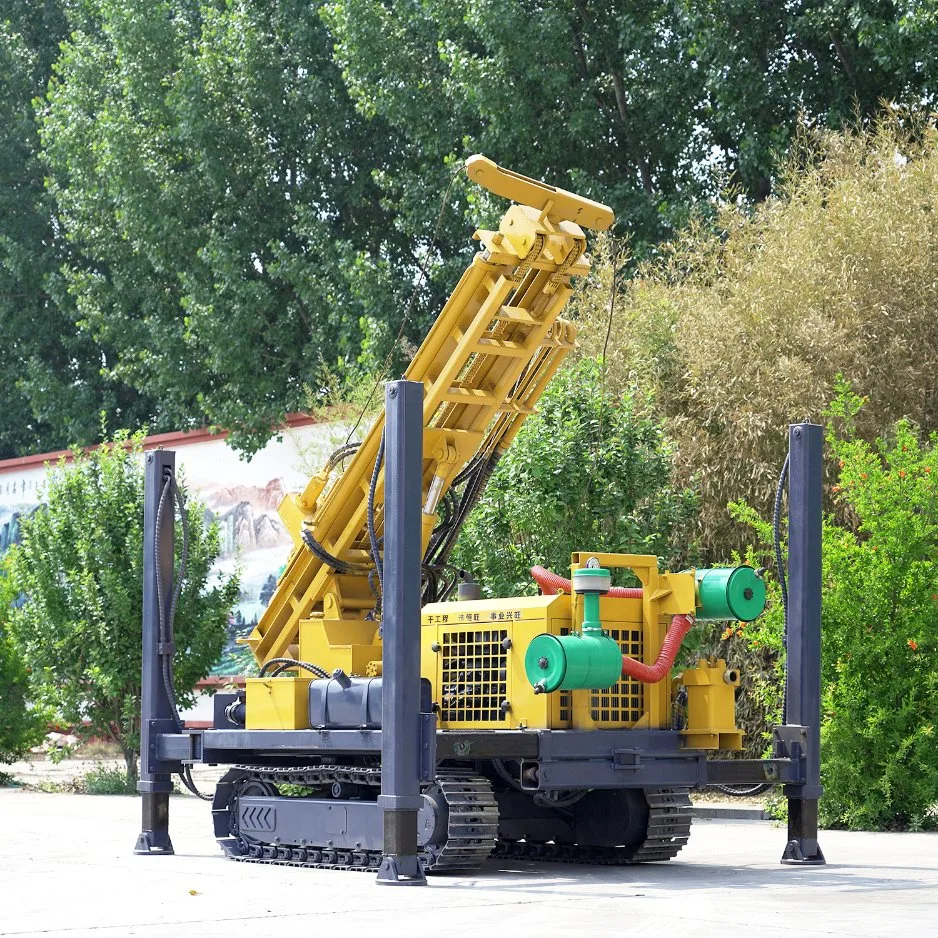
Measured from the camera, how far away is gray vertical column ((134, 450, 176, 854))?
12.3 m

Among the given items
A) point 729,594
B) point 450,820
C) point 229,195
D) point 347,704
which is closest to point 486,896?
point 450,820

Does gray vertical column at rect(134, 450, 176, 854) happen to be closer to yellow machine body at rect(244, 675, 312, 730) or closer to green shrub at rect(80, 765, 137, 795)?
yellow machine body at rect(244, 675, 312, 730)

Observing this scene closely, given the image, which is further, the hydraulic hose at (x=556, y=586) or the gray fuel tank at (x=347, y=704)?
the hydraulic hose at (x=556, y=586)

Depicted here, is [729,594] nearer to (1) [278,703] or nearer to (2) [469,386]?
(2) [469,386]

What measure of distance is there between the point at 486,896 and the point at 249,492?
19.6 meters

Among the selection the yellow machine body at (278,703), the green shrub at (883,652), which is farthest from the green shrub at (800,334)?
the yellow machine body at (278,703)

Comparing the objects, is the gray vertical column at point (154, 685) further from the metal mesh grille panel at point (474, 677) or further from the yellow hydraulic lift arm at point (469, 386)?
the metal mesh grille panel at point (474, 677)

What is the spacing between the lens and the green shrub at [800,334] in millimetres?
18734

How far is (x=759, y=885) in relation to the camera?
10172mm

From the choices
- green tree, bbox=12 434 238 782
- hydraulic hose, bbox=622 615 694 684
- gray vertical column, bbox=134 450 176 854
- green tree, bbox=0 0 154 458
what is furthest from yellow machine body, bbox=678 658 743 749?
green tree, bbox=0 0 154 458

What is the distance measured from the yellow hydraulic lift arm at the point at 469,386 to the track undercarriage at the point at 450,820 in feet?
4.17

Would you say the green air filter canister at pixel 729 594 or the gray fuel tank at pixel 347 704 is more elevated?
the green air filter canister at pixel 729 594

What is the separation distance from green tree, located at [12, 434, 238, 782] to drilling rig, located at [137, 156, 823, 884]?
303 inches

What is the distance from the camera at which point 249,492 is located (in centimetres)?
2858
